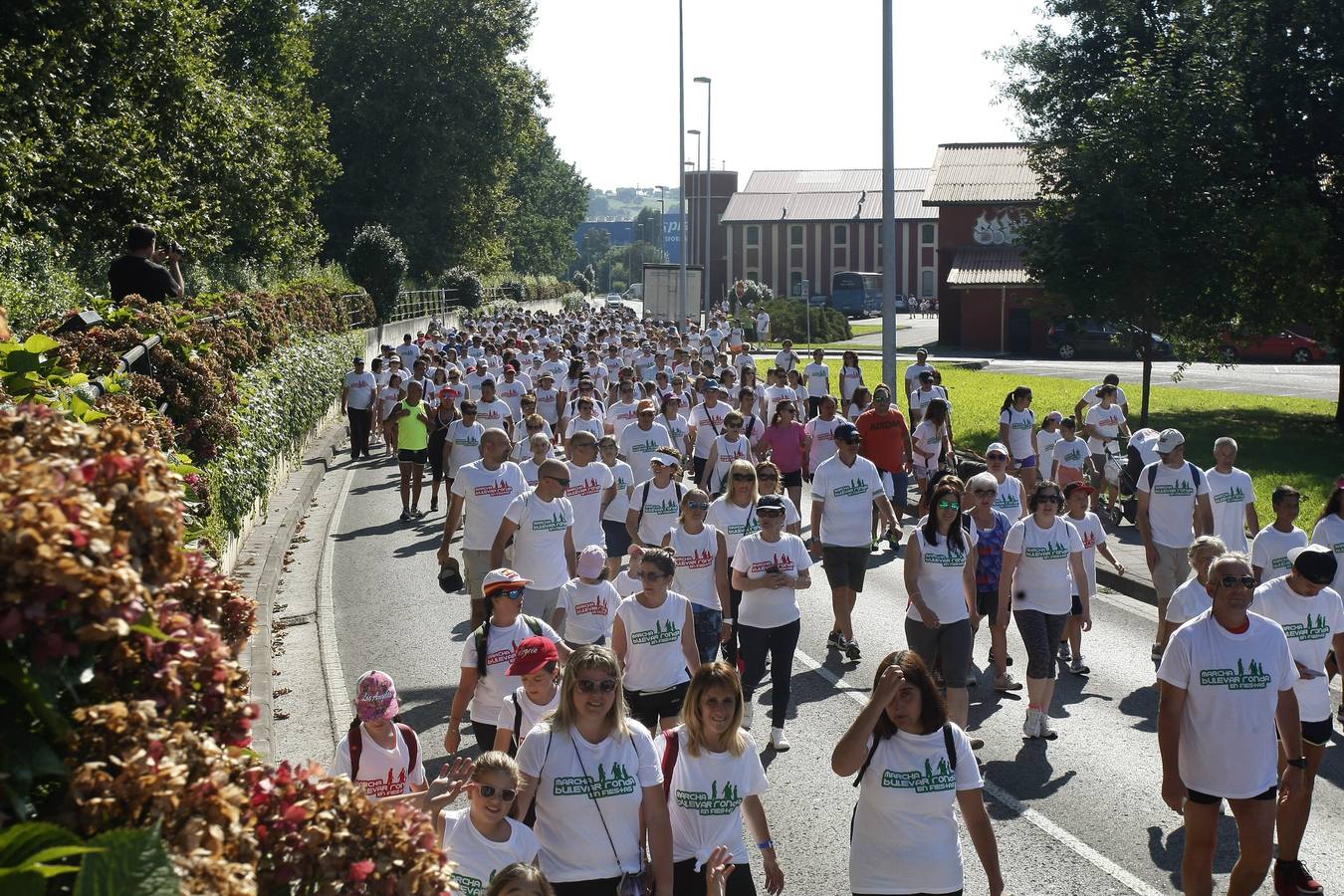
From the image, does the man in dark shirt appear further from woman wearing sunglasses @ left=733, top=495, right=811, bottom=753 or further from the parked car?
the parked car

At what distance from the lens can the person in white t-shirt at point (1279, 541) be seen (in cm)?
996

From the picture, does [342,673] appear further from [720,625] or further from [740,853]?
[740,853]

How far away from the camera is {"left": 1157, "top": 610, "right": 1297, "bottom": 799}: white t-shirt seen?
670 cm

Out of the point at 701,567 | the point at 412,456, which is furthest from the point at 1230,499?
the point at 412,456

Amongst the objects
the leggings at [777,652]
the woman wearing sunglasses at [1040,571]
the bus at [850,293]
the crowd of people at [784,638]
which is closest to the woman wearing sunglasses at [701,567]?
the crowd of people at [784,638]

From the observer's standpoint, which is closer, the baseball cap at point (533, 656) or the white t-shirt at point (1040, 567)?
the baseball cap at point (533, 656)

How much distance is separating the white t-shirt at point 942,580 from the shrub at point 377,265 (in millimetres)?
37246

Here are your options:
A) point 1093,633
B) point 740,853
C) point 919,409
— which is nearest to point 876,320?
point 919,409

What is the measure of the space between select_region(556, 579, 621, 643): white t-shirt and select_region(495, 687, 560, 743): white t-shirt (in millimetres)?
2393

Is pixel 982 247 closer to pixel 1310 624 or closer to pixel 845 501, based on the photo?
pixel 845 501

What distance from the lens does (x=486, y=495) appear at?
1159 centimetres

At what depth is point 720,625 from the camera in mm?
10320

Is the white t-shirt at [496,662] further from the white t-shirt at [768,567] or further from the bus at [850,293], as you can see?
the bus at [850,293]

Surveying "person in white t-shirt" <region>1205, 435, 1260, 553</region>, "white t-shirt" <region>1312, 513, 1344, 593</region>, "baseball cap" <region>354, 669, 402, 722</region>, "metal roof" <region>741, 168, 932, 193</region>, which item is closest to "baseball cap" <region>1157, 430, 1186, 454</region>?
"person in white t-shirt" <region>1205, 435, 1260, 553</region>
